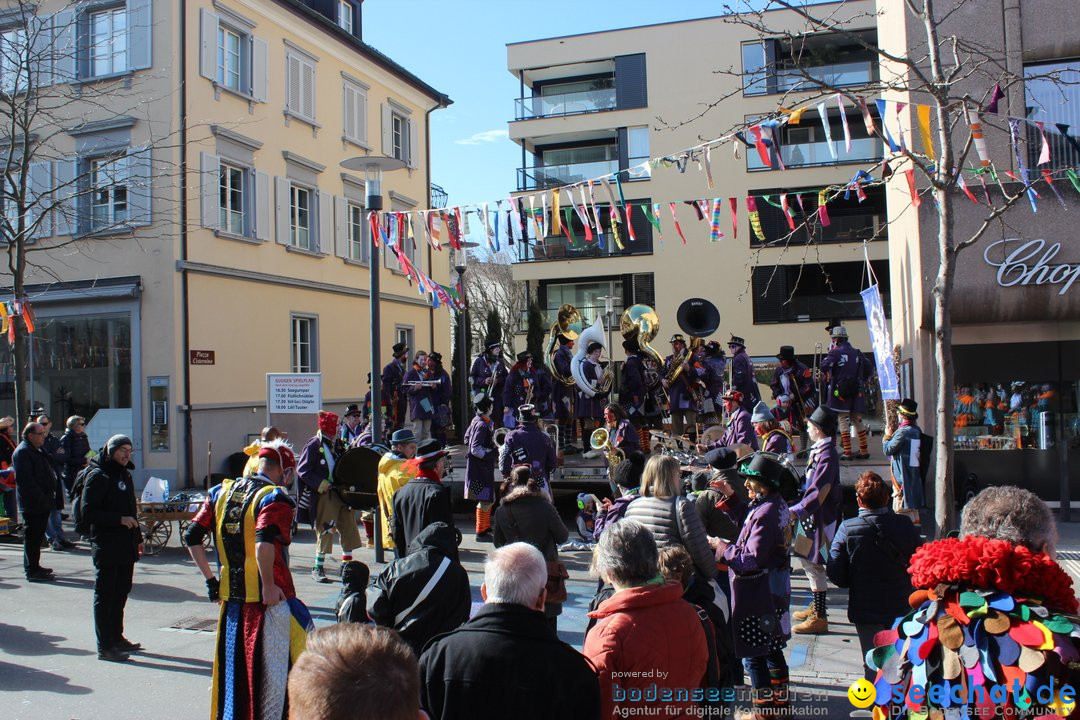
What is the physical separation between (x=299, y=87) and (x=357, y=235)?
14.0 feet

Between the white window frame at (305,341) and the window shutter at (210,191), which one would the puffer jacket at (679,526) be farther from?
the white window frame at (305,341)

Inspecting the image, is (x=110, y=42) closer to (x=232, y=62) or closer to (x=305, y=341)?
(x=232, y=62)

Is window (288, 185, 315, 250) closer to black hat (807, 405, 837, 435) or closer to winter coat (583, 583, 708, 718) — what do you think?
black hat (807, 405, 837, 435)

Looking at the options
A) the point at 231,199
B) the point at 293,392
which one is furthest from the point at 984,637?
the point at 231,199

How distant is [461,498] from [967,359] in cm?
800

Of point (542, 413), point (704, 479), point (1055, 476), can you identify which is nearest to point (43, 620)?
point (704, 479)

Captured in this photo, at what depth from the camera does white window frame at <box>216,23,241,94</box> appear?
1917cm

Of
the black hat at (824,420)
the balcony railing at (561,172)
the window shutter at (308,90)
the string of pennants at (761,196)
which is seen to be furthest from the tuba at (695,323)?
the balcony railing at (561,172)

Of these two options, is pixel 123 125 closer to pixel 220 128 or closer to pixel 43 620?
pixel 220 128

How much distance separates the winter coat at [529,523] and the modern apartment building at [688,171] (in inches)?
938

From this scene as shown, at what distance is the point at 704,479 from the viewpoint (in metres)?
6.53

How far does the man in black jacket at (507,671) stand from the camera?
8.98 ft

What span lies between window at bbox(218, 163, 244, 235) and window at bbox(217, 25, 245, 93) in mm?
1811

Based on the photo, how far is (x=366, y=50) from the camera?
24.3 metres
